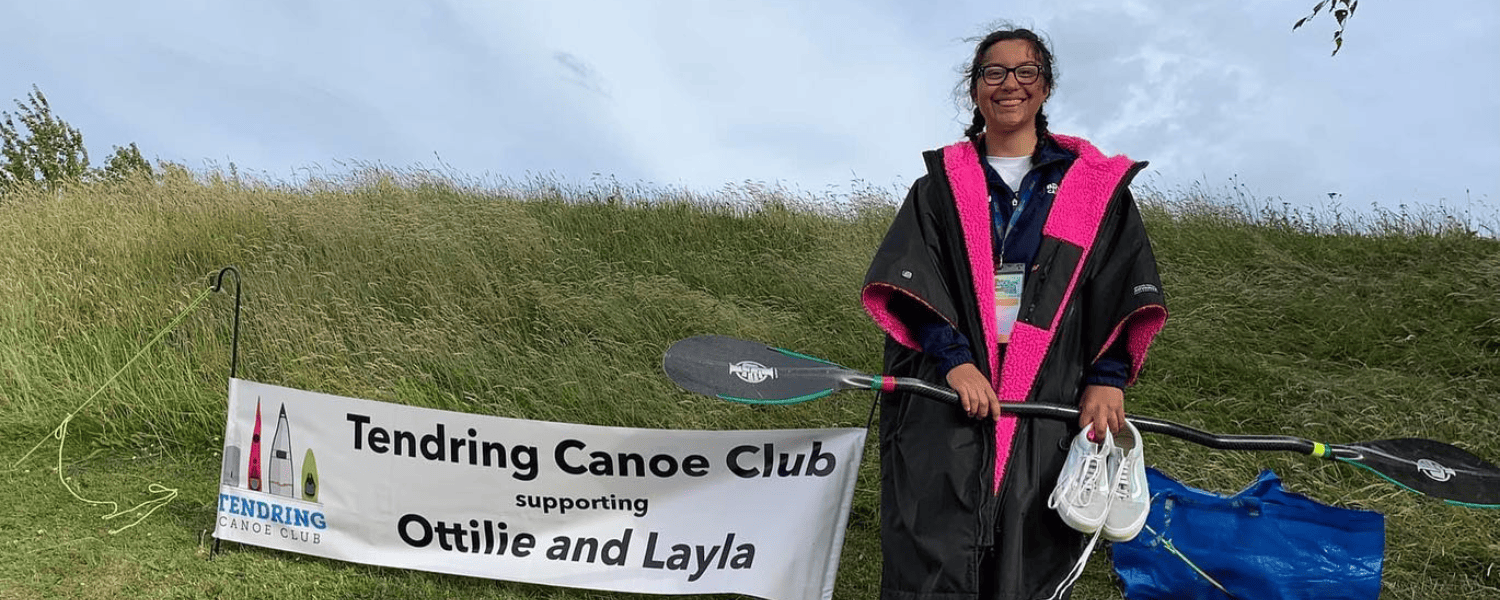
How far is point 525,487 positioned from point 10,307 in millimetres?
5574

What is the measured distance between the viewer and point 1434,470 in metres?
2.85

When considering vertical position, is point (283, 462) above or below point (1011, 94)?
below

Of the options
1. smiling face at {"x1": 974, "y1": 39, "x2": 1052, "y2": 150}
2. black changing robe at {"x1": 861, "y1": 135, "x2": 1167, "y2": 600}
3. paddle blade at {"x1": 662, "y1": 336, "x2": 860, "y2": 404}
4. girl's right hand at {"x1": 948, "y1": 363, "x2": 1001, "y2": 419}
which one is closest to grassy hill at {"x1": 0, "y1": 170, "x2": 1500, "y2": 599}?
paddle blade at {"x1": 662, "y1": 336, "x2": 860, "y2": 404}

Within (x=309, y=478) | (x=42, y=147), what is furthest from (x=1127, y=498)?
(x=42, y=147)

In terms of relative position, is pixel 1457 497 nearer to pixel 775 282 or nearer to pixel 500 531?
pixel 500 531

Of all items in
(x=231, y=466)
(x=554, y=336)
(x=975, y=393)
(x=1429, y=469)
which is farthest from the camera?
(x=554, y=336)

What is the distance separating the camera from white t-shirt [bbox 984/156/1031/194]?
2.49 metres

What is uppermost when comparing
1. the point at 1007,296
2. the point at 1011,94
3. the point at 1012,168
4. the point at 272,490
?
the point at 1011,94

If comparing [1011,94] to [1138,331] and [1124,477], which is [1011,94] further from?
[1124,477]

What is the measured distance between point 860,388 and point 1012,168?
2.02 ft

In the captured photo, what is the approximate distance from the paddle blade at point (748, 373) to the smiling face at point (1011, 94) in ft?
2.25

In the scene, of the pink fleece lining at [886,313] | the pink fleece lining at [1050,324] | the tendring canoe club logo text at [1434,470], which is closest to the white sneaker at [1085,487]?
the pink fleece lining at [1050,324]

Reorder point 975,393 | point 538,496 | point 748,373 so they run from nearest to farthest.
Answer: point 975,393, point 748,373, point 538,496

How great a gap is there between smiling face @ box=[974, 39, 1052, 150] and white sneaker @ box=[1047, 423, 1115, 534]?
2.31 feet
